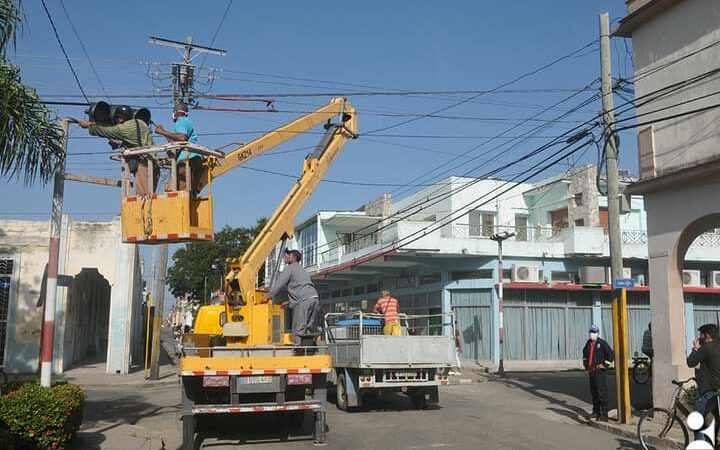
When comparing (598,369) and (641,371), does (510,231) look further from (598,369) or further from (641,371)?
(598,369)

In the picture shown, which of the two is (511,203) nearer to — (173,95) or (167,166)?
(173,95)

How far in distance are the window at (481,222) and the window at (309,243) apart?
1193 centimetres

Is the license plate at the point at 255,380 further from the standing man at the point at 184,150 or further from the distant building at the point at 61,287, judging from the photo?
the distant building at the point at 61,287

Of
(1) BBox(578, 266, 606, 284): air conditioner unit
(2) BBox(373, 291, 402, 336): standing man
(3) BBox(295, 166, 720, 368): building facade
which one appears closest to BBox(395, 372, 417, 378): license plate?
(2) BBox(373, 291, 402, 336): standing man

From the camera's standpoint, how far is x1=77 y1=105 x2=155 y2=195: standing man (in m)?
9.80

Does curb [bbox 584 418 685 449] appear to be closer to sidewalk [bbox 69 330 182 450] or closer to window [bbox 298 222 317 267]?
sidewalk [bbox 69 330 182 450]

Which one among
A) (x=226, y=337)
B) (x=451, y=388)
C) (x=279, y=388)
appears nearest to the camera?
(x=279, y=388)

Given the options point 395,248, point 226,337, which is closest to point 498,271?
point 395,248

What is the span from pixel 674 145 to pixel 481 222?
2120 centimetres

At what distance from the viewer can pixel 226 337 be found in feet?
36.8

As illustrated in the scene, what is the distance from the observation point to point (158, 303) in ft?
76.2

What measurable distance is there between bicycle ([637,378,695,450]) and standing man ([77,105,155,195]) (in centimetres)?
817

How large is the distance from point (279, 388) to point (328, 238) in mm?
31869

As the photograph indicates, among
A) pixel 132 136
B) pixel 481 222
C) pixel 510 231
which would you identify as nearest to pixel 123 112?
pixel 132 136
